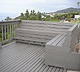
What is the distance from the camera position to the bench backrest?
3.65 m

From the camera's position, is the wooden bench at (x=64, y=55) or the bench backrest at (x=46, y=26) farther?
the bench backrest at (x=46, y=26)

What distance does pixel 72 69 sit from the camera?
84.7 inches

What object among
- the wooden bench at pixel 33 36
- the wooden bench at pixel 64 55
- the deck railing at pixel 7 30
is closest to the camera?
the wooden bench at pixel 64 55

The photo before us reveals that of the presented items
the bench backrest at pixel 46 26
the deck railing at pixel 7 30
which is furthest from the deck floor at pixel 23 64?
the bench backrest at pixel 46 26

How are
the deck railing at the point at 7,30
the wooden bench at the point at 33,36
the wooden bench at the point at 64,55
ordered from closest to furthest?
the wooden bench at the point at 64,55, the deck railing at the point at 7,30, the wooden bench at the point at 33,36

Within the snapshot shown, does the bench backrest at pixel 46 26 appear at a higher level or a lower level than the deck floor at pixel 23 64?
higher

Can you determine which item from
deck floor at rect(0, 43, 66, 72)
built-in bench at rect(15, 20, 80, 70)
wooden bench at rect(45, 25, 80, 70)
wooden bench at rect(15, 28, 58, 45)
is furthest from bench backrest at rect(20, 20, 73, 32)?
wooden bench at rect(45, 25, 80, 70)

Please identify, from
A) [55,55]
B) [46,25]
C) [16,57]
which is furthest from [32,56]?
[46,25]

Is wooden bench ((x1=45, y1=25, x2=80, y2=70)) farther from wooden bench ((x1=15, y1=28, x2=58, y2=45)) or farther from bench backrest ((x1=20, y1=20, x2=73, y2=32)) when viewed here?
bench backrest ((x1=20, y1=20, x2=73, y2=32))

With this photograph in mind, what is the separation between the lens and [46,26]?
12.7 feet

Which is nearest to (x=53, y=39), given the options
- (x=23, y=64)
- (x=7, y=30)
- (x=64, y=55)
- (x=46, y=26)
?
(x=64, y=55)

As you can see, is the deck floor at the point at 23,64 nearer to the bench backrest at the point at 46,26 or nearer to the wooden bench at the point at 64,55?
the wooden bench at the point at 64,55

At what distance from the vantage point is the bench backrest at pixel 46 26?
12.0 ft

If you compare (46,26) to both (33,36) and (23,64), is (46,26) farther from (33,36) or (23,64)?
(23,64)
